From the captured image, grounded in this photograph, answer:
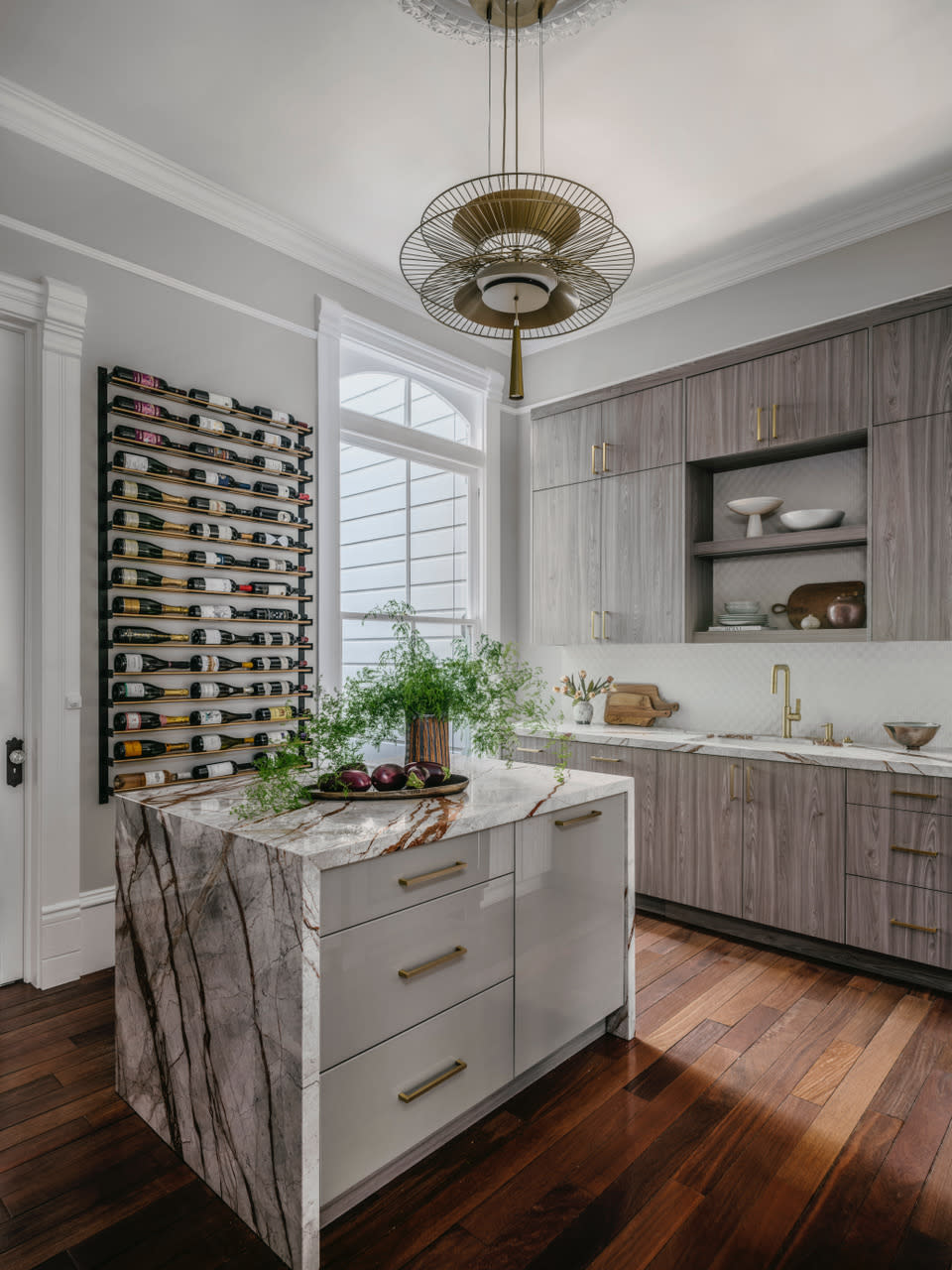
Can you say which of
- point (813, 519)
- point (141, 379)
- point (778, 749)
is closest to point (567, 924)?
point (778, 749)

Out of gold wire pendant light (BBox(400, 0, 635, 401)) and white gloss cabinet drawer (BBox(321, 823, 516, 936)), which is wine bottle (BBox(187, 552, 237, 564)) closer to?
gold wire pendant light (BBox(400, 0, 635, 401))

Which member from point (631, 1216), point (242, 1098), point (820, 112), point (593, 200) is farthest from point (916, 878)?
point (593, 200)

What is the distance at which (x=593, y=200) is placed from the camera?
3334 millimetres

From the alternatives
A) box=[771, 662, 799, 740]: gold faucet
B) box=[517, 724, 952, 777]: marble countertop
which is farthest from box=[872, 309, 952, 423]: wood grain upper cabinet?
box=[517, 724, 952, 777]: marble countertop

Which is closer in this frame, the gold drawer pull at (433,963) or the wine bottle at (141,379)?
the gold drawer pull at (433,963)

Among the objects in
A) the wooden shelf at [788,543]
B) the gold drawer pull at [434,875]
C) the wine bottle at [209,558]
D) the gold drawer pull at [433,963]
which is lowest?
the gold drawer pull at [433,963]

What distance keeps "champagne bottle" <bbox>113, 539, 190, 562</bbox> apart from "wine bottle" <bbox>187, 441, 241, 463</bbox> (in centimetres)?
44

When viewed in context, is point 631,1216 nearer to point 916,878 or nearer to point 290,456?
point 916,878

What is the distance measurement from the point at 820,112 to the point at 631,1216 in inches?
138

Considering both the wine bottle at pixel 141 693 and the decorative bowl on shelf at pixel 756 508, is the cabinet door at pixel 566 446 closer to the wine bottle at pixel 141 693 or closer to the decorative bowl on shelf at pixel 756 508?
the decorative bowl on shelf at pixel 756 508

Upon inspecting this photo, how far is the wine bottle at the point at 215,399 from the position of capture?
3.19m

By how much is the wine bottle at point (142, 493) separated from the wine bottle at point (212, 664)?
2.08 feet

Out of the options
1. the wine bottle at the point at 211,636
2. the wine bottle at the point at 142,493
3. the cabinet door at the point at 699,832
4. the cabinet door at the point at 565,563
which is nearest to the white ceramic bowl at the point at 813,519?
the cabinet door at the point at 565,563

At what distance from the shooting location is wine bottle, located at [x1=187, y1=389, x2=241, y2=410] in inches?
126
